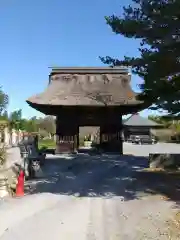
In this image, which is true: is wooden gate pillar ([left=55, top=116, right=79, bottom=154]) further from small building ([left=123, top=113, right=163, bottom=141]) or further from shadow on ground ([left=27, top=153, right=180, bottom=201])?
small building ([left=123, top=113, right=163, bottom=141])

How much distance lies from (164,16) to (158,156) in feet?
31.6

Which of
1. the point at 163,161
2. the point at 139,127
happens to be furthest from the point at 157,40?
the point at 139,127

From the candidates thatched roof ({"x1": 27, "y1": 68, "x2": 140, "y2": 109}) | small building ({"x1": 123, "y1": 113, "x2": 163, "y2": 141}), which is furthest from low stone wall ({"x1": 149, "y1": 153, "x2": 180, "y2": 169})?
small building ({"x1": 123, "y1": 113, "x2": 163, "y2": 141})

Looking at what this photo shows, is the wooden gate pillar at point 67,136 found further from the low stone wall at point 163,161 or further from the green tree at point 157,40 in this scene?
the green tree at point 157,40

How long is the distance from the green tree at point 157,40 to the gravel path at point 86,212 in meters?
3.30

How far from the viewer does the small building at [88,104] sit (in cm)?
2466

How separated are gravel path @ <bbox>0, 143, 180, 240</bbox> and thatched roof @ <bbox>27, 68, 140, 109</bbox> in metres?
10.8

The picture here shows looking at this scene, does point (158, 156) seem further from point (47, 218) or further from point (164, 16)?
point (47, 218)

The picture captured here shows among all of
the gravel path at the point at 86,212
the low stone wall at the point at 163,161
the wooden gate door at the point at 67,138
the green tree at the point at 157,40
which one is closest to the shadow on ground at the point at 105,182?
the gravel path at the point at 86,212

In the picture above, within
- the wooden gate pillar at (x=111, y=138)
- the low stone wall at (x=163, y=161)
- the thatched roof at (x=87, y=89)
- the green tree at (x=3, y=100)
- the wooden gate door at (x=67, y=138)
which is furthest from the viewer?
the green tree at (x=3, y=100)

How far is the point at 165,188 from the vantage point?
40.2ft

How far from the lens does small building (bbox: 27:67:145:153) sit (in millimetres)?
24656

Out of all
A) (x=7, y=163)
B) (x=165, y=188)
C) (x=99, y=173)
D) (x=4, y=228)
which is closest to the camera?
(x=4, y=228)

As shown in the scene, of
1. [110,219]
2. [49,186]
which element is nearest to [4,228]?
[110,219]
